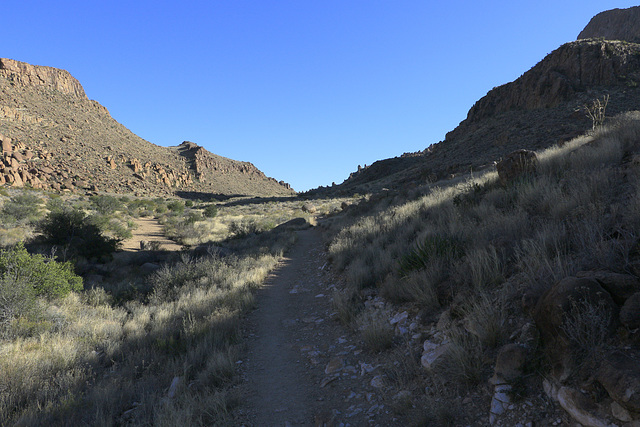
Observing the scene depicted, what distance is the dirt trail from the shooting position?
11.5ft

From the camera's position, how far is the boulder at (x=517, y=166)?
7.81m

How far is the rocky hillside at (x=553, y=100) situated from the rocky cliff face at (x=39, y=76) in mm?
75385

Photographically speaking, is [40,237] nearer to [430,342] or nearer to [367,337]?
[367,337]

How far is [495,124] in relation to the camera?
43875 millimetres

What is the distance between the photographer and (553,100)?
3866 cm

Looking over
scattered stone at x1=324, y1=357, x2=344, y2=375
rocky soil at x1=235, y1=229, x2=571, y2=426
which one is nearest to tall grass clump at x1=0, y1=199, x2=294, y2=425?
rocky soil at x1=235, y1=229, x2=571, y2=426

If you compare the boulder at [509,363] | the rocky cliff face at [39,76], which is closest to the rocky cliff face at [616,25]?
the boulder at [509,363]

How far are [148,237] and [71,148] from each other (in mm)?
50654

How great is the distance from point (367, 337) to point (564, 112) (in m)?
42.8

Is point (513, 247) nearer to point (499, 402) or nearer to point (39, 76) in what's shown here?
point (499, 402)

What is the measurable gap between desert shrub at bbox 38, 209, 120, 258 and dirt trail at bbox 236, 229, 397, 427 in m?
8.57

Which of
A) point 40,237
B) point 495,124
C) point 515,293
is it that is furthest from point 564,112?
point 40,237

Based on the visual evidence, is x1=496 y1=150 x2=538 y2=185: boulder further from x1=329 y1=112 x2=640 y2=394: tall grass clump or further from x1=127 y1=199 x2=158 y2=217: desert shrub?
x1=127 y1=199 x2=158 y2=217: desert shrub

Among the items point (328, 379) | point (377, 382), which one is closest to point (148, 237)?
point (328, 379)
